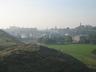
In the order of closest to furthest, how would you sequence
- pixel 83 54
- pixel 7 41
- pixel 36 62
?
1. pixel 36 62
2. pixel 83 54
3. pixel 7 41

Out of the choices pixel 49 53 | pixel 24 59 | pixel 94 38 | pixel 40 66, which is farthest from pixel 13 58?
pixel 94 38

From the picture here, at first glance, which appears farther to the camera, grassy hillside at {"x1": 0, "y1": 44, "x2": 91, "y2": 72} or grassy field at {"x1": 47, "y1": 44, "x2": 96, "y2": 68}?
grassy field at {"x1": 47, "y1": 44, "x2": 96, "y2": 68}

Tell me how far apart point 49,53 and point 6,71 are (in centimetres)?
677

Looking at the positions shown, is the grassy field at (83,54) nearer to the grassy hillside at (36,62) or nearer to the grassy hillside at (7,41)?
the grassy hillside at (36,62)

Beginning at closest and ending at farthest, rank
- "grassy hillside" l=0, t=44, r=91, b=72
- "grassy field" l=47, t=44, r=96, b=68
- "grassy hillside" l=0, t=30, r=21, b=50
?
"grassy hillside" l=0, t=44, r=91, b=72, "grassy field" l=47, t=44, r=96, b=68, "grassy hillside" l=0, t=30, r=21, b=50

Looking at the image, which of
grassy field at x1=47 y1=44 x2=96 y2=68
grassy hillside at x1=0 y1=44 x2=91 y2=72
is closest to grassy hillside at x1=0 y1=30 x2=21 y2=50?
grassy hillside at x1=0 y1=44 x2=91 y2=72

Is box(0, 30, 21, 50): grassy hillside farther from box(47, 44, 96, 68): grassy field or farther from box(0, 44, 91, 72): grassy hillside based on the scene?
box(47, 44, 96, 68): grassy field

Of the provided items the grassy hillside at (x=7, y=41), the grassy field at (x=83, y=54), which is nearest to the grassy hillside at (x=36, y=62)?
the grassy field at (x=83, y=54)

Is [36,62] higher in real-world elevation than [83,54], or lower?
higher

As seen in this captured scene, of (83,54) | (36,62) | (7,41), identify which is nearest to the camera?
(36,62)

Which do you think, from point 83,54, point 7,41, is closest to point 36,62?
point 83,54

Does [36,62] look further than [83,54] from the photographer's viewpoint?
No

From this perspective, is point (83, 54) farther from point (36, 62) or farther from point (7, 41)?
point (36, 62)

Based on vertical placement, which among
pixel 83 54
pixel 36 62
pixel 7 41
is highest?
pixel 7 41
